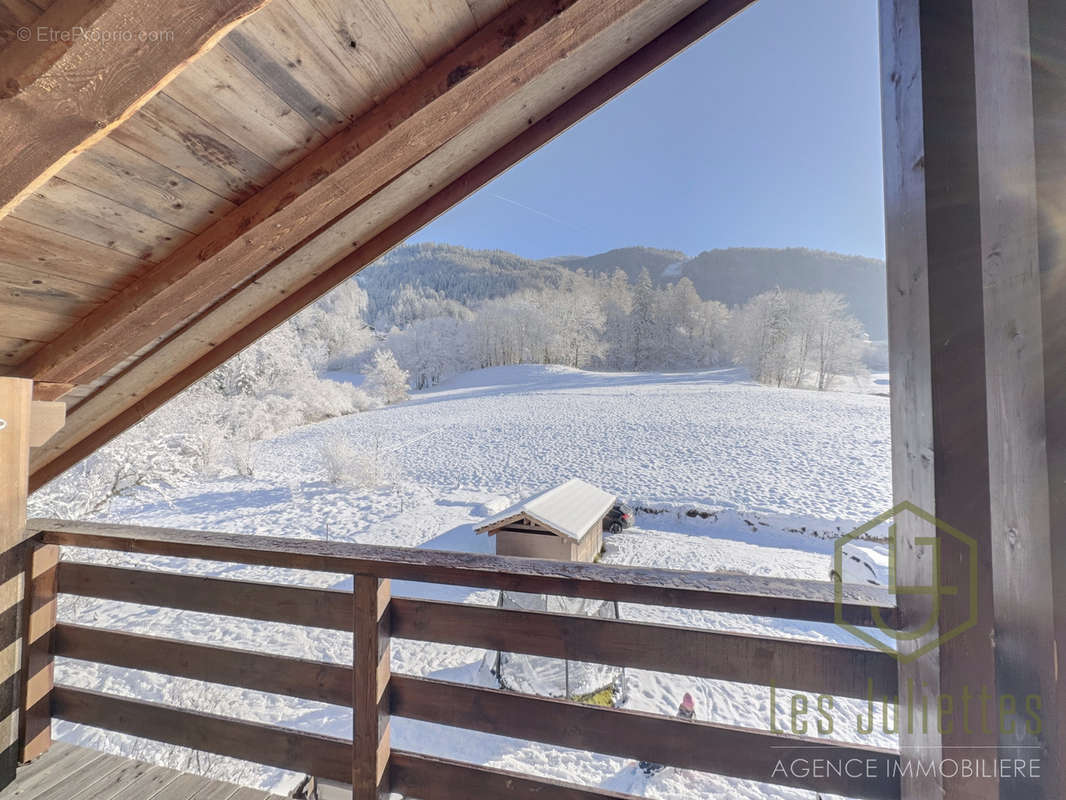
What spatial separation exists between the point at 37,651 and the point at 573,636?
66.9 inches

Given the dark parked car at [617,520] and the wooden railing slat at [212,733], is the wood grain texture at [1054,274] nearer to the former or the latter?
the wooden railing slat at [212,733]

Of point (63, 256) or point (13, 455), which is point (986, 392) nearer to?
point (63, 256)

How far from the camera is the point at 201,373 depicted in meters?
1.66

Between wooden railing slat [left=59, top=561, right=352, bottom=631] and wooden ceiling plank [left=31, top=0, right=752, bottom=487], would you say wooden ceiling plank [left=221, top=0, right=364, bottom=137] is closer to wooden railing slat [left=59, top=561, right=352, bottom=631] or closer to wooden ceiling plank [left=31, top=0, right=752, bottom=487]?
wooden ceiling plank [left=31, top=0, right=752, bottom=487]

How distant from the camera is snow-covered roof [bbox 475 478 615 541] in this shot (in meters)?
4.67

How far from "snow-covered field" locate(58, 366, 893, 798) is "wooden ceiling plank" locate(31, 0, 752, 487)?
2.51 m

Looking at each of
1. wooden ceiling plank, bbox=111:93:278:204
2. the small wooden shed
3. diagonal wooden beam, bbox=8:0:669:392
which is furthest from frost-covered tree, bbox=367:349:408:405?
wooden ceiling plank, bbox=111:93:278:204

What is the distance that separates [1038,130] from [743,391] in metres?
14.7

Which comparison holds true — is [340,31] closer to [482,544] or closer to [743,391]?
[482,544]

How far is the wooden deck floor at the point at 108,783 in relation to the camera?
1.14 meters

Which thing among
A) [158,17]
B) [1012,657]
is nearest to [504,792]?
[1012,657]

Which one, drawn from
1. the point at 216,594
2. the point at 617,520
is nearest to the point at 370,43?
the point at 216,594

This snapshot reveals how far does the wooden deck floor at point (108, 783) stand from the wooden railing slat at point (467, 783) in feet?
1.19

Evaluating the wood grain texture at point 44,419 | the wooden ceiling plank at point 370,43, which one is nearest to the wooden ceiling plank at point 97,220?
the wooden ceiling plank at point 370,43
